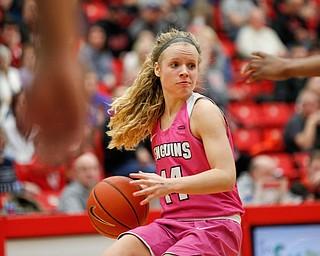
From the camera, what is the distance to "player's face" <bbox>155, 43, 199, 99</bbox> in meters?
3.73

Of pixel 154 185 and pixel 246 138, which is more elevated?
pixel 246 138

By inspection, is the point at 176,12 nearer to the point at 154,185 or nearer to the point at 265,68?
the point at 265,68

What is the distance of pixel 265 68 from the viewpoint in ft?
13.4

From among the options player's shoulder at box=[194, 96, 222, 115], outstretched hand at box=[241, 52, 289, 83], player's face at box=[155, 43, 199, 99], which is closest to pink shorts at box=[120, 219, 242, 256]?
player's shoulder at box=[194, 96, 222, 115]

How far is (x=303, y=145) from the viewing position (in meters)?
8.81

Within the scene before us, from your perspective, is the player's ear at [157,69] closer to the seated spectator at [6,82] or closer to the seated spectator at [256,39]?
the seated spectator at [6,82]

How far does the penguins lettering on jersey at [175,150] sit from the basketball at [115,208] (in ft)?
0.85

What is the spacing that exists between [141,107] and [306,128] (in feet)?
16.4

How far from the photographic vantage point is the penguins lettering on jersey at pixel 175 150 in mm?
3656

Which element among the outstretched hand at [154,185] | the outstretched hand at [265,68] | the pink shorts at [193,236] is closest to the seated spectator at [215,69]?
the outstretched hand at [265,68]

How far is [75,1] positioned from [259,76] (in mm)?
2415

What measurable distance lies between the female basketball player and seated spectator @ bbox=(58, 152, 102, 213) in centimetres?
272

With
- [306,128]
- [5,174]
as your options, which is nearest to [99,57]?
[306,128]

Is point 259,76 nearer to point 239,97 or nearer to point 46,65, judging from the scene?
A: point 46,65
